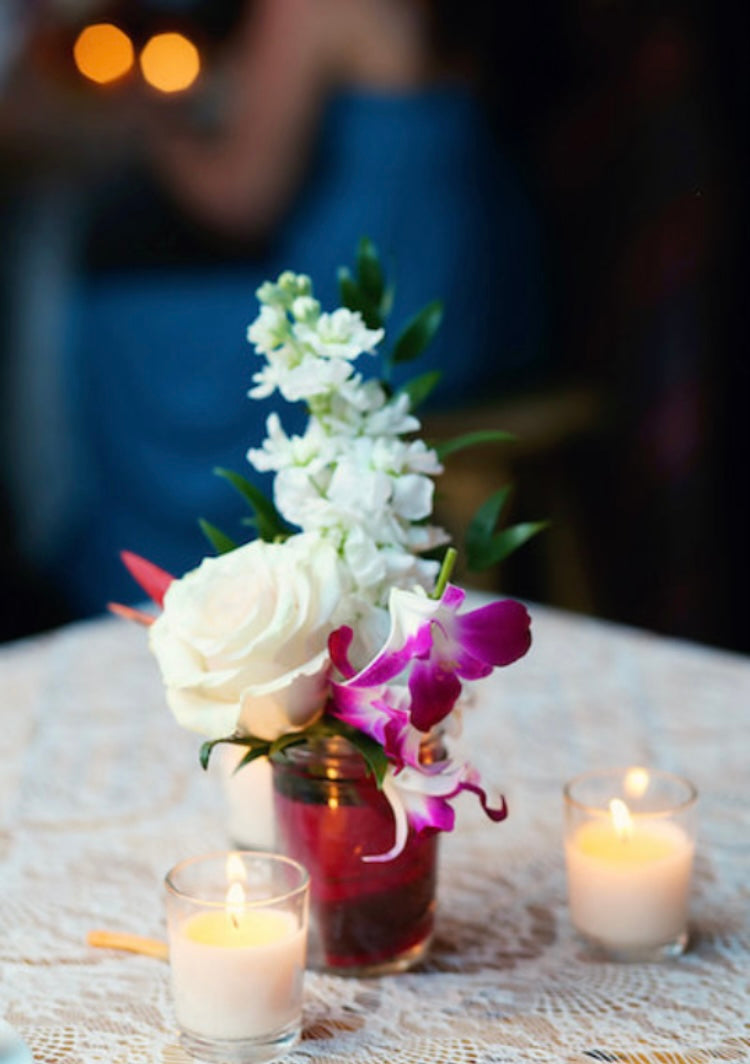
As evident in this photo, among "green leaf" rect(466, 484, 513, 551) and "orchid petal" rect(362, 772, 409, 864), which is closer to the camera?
"orchid petal" rect(362, 772, 409, 864)

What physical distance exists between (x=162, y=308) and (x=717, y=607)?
1.24 meters

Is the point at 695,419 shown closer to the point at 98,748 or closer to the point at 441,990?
the point at 98,748

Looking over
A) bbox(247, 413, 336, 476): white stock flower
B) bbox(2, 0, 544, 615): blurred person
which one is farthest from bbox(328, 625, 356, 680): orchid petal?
bbox(2, 0, 544, 615): blurred person

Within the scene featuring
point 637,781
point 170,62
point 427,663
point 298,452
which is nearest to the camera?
point 427,663

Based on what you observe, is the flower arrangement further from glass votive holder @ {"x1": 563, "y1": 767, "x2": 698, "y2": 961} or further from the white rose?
glass votive holder @ {"x1": 563, "y1": 767, "x2": 698, "y2": 961}

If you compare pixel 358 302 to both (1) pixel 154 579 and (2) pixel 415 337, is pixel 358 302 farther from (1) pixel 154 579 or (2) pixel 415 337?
(1) pixel 154 579

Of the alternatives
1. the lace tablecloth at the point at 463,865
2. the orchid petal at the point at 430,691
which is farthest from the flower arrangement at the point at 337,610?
the lace tablecloth at the point at 463,865

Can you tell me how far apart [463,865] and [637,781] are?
0.15 metres

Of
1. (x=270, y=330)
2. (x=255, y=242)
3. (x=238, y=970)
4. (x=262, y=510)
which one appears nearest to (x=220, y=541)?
(x=262, y=510)

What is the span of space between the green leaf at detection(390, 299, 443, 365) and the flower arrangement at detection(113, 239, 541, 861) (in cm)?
7

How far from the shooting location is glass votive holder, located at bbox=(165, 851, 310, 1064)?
717mm

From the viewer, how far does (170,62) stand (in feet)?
9.27

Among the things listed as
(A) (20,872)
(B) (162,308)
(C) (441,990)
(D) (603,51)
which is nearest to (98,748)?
(A) (20,872)

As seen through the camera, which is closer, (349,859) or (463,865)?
(349,859)
